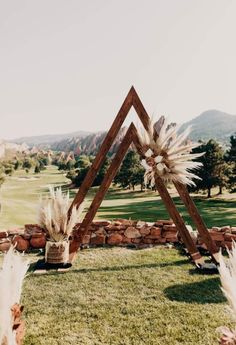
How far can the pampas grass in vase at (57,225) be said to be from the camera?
6.30 metres

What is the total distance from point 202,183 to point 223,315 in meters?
24.9

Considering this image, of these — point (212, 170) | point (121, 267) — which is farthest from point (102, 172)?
point (121, 267)

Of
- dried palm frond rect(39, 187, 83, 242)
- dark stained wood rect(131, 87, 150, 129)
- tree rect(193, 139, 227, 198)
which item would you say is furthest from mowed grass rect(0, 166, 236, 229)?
dark stained wood rect(131, 87, 150, 129)

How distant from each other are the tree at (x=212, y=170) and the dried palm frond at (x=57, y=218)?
2312 cm

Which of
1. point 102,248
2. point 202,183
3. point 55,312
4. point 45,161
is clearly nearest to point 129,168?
point 202,183

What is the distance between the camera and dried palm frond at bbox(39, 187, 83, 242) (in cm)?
632

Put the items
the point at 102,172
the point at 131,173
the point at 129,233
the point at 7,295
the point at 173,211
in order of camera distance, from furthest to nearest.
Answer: the point at 102,172, the point at 131,173, the point at 129,233, the point at 173,211, the point at 7,295

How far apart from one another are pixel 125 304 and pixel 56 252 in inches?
80.6

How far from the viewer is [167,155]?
20.4 ft

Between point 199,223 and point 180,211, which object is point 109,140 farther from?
point 180,211

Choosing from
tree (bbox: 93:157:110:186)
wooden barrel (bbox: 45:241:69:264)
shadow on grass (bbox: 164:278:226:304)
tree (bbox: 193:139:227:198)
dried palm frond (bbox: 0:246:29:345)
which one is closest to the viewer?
dried palm frond (bbox: 0:246:29:345)

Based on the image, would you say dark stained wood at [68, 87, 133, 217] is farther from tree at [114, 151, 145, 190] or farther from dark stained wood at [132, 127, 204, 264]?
tree at [114, 151, 145, 190]

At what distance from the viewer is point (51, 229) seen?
20.8ft

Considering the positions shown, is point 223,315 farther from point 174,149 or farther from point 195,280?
point 174,149
